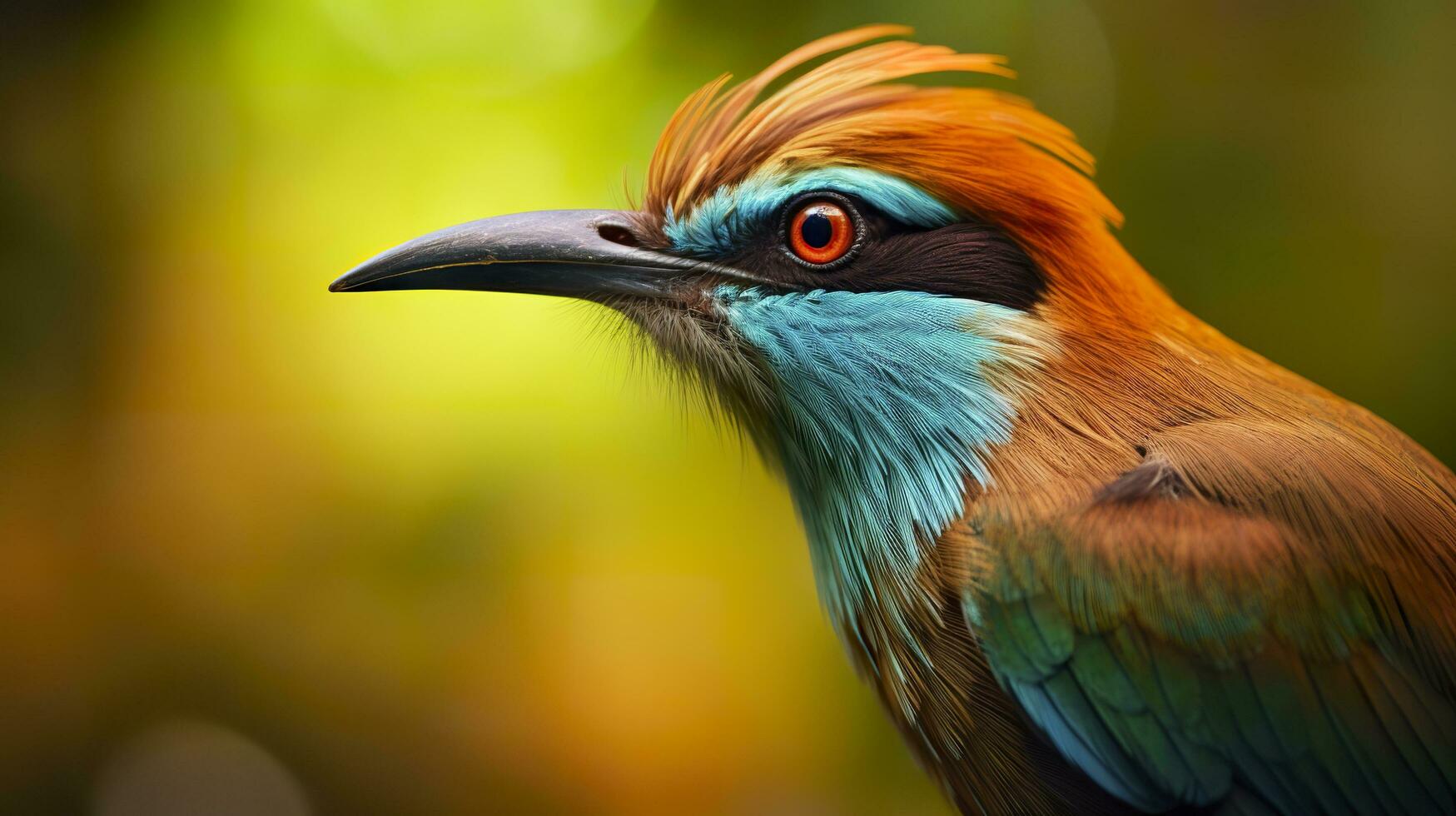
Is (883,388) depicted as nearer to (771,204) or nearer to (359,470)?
(771,204)

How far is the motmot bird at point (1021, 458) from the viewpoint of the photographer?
3.79ft

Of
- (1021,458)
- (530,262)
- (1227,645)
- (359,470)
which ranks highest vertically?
(530,262)

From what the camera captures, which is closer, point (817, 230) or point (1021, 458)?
point (1021, 458)

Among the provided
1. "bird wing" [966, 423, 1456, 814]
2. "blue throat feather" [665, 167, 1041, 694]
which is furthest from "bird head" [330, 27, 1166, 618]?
"bird wing" [966, 423, 1456, 814]

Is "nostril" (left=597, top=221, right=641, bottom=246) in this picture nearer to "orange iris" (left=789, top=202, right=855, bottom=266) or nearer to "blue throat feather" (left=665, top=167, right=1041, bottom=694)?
"blue throat feather" (left=665, top=167, right=1041, bottom=694)

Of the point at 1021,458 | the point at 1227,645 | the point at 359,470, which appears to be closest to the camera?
the point at 1227,645

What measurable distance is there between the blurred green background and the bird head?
3.89ft

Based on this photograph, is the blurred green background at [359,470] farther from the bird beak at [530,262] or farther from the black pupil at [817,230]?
the black pupil at [817,230]

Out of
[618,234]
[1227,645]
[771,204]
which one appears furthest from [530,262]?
[1227,645]

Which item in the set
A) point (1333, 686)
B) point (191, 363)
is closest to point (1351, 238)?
point (1333, 686)

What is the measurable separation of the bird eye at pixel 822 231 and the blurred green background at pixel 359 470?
1.31 metres

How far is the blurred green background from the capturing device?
9.05 ft

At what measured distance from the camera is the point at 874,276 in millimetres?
1390

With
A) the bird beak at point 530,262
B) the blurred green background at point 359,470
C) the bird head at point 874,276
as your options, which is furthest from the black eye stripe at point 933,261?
the blurred green background at point 359,470
